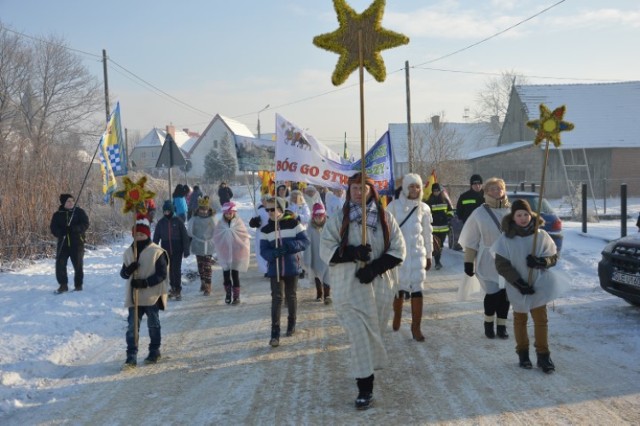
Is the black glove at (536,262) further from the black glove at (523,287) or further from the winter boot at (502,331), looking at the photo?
the winter boot at (502,331)

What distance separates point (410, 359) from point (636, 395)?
2.10 metres

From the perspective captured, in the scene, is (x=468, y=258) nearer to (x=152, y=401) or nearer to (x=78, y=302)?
(x=152, y=401)

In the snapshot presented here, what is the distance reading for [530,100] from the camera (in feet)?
125

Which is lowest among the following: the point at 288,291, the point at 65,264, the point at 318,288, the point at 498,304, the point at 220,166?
the point at 318,288

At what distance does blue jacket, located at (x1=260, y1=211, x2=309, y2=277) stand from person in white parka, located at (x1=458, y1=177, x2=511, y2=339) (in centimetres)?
208

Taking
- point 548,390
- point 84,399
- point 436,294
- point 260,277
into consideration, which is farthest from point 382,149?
point 84,399

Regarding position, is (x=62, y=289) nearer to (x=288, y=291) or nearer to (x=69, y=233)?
(x=69, y=233)

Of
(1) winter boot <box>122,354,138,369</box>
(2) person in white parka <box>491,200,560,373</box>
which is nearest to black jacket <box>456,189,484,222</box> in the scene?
(2) person in white parka <box>491,200,560,373</box>

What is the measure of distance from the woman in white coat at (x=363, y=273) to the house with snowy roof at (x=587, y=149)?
3013 cm

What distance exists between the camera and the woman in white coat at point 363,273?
469cm

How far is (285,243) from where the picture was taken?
23.7 feet

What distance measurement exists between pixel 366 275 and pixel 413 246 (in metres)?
2.39

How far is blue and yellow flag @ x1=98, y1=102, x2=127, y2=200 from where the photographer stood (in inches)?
482

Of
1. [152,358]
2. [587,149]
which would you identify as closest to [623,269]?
[152,358]
